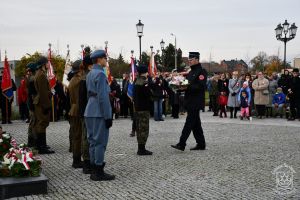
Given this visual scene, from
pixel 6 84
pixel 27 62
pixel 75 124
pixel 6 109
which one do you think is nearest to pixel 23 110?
pixel 6 109

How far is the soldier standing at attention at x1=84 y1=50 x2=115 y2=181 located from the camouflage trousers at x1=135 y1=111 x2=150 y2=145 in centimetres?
240

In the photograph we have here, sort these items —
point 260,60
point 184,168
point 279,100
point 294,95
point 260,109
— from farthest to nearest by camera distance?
point 260,60 < point 260,109 < point 279,100 < point 294,95 < point 184,168

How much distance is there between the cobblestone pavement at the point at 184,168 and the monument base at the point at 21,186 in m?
0.15

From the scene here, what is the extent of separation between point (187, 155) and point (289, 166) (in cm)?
221

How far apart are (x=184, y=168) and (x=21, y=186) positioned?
120 inches

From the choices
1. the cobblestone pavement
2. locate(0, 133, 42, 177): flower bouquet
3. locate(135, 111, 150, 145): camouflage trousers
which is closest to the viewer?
the cobblestone pavement

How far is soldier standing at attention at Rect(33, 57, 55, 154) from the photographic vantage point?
9.43 metres

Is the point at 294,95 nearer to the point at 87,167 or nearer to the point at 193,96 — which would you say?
the point at 193,96

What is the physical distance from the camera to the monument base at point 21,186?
5.81 meters

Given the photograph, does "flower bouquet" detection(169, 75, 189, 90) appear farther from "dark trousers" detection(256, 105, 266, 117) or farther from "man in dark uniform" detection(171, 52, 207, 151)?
"dark trousers" detection(256, 105, 266, 117)

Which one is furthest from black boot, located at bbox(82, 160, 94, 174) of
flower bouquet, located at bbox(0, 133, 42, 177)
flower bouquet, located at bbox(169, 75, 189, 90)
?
flower bouquet, located at bbox(169, 75, 189, 90)

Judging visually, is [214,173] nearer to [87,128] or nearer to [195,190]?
[195,190]

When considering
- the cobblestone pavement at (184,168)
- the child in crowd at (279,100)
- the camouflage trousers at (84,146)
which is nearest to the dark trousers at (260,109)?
the child in crowd at (279,100)
